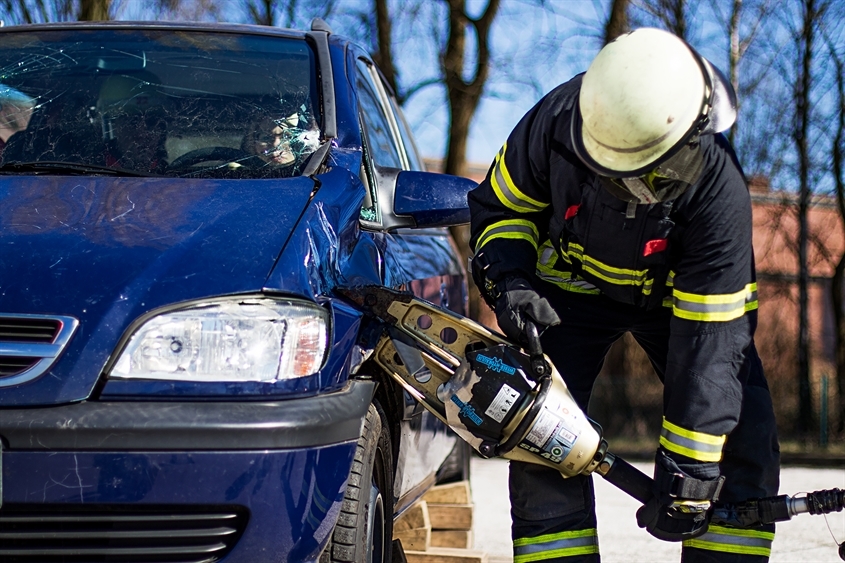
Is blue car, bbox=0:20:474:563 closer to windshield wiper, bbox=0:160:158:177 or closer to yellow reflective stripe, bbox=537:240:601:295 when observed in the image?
windshield wiper, bbox=0:160:158:177

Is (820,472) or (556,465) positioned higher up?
(556,465)

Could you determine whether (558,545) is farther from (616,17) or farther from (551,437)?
(616,17)

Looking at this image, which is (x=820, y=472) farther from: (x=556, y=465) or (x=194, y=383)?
(x=194, y=383)

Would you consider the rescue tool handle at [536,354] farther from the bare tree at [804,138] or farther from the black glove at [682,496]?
the bare tree at [804,138]

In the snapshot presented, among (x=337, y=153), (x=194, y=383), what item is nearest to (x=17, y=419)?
(x=194, y=383)

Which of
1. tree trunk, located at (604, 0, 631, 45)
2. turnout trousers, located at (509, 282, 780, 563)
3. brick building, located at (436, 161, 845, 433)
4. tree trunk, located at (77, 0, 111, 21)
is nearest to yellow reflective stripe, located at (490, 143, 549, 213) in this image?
turnout trousers, located at (509, 282, 780, 563)

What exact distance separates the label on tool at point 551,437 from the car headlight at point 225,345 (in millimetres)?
747

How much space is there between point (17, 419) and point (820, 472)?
21.5 feet

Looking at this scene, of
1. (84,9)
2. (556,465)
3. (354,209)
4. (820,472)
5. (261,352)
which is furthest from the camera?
(84,9)

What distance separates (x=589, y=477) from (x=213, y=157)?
4.63 ft

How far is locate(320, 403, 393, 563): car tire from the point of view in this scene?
2223mm

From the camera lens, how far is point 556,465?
274cm

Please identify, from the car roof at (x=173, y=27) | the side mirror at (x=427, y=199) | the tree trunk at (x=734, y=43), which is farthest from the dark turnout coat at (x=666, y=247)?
the tree trunk at (x=734, y=43)

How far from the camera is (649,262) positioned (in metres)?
2.83
